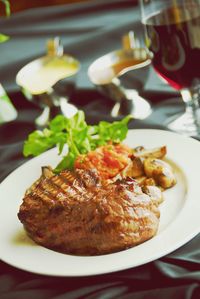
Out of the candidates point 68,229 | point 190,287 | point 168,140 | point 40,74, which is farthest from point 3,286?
point 40,74

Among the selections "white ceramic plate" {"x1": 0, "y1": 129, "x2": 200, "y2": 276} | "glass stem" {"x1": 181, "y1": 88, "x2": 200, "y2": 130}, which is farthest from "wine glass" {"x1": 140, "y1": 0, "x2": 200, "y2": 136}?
"white ceramic plate" {"x1": 0, "y1": 129, "x2": 200, "y2": 276}

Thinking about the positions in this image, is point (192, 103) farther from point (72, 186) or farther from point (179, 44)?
point (72, 186)

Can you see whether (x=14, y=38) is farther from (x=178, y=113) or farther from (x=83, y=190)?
(x=83, y=190)

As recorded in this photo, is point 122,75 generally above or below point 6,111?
above

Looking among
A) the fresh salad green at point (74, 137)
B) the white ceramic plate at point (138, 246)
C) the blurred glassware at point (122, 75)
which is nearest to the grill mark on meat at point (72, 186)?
the white ceramic plate at point (138, 246)

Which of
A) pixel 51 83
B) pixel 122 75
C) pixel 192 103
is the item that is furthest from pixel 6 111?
pixel 192 103
